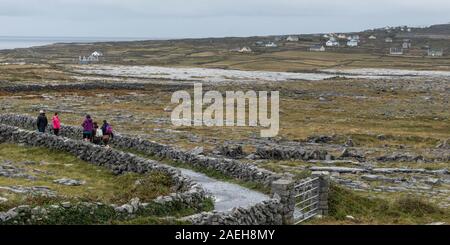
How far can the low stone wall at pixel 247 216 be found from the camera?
16.1 metres

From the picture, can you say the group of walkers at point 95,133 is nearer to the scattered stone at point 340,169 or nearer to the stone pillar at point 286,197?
the scattered stone at point 340,169

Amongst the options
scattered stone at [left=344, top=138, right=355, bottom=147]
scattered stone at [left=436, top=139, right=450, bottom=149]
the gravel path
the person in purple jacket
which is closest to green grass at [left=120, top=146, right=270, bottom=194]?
the gravel path

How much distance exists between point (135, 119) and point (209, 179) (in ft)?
104

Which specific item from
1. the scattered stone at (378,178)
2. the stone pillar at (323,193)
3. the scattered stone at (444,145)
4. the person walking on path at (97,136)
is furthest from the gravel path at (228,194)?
the scattered stone at (444,145)

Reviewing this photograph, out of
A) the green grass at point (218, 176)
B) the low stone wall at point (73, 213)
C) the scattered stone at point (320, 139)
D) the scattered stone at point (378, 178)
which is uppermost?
the low stone wall at point (73, 213)

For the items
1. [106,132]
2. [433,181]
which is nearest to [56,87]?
[106,132]

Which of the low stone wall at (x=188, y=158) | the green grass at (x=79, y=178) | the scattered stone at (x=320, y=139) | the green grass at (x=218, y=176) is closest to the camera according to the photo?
the green grass at (x=79, y=178)

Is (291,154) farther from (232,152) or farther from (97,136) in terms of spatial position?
(97,136)

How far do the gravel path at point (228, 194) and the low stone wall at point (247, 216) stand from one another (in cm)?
92

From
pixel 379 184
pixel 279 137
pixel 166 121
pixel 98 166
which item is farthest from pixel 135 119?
pixel 379 184

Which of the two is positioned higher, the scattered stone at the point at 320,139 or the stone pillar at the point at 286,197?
the stone pillar at the point at 286,197

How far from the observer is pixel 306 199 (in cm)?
2216

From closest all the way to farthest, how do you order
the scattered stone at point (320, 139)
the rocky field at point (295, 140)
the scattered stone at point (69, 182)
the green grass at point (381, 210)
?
1. the green grass at point (381, 210)
2. the rocky field at point (295, 140)
3. the scattered stone at point (69, 182)
4. the scattered stone at point (320, 139)

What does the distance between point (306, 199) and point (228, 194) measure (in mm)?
2817
